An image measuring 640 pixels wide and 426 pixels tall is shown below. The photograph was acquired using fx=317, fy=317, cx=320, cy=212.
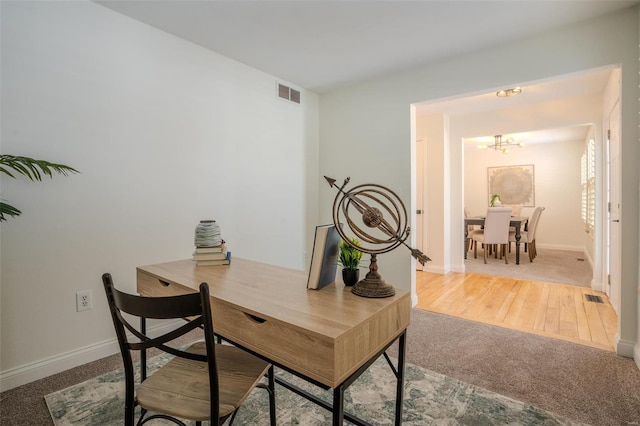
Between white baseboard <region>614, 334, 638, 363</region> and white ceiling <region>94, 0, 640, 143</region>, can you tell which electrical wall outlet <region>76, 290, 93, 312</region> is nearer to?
white ceiling <region>94, 0, 640, 143</region>

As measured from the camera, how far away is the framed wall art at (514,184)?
7043mm

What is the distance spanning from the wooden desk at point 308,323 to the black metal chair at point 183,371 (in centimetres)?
14

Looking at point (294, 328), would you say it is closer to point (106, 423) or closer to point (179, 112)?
point (106, 423)

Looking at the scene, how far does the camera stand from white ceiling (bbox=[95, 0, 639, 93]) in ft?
6.93

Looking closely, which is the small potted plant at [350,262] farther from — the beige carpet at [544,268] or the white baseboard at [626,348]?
the beige carpet at [544,268]

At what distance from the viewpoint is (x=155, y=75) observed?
2.40 m

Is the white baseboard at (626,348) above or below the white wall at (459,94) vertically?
below

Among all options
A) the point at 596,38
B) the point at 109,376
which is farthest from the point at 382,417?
the point at 596,38

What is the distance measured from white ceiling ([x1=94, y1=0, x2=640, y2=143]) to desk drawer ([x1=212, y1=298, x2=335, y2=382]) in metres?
1.99

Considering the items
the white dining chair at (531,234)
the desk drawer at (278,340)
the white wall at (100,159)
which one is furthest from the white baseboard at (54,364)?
the white dining chair at (531,234)

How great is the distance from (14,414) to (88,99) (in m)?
1.81

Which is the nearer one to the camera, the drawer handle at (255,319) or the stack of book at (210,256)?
the drawer handle at (255,319)

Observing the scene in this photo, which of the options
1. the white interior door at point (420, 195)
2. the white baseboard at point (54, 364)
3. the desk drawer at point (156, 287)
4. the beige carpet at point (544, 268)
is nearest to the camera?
the desk drawer at point (156, 287)

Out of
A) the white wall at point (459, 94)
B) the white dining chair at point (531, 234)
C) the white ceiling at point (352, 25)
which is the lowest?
the white dining chair at point (531, 234)
